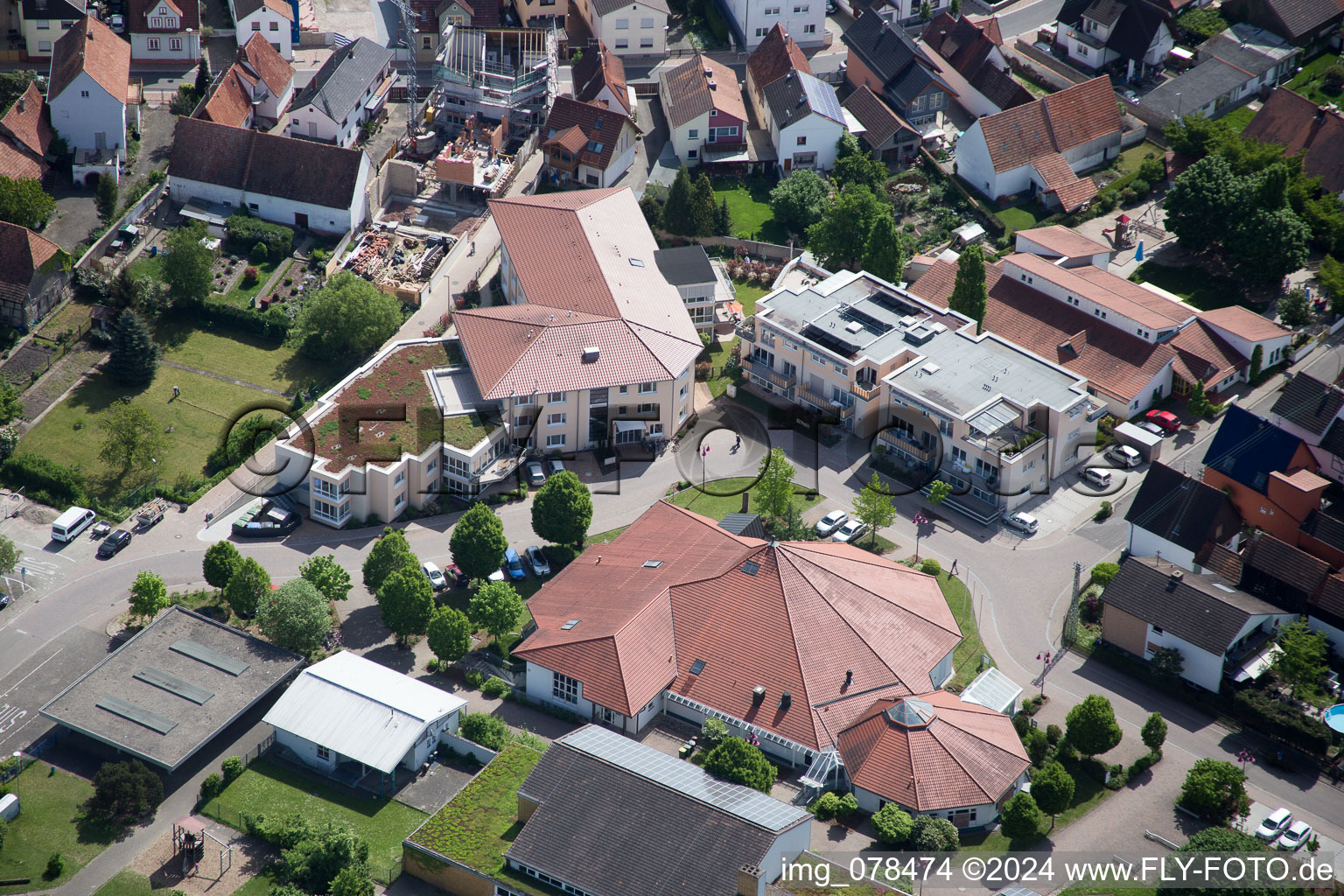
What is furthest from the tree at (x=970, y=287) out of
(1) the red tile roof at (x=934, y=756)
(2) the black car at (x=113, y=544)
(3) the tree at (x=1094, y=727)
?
(2) the black car at (x=113, y=544)

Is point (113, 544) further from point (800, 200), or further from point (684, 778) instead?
point (800, 200)

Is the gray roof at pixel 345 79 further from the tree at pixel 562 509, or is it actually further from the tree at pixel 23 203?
the tree at pixel 562 509

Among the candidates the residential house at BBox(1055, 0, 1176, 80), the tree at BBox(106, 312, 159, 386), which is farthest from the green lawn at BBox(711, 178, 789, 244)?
the tree at BBox(106, 312, 159, 386)

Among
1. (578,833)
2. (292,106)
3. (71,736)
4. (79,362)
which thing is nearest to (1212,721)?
(578,833)

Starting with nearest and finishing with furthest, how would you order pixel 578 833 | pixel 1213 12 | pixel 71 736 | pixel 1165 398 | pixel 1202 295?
pixel 578 833 < pixel 71 736 < pixel 1165 398 < pixel 1202 295 < pixel 1213 12

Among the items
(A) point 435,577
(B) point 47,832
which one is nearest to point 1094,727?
(A) point 435,577

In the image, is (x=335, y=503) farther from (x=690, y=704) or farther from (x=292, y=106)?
(x=292, y=106)
